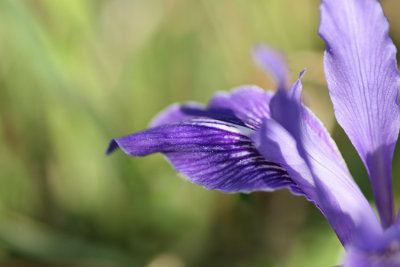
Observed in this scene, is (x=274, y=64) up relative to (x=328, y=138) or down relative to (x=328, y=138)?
up

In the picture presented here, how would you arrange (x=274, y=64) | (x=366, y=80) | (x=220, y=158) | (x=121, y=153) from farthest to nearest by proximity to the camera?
(x=121, y=153) → (x=220, y=158) → (x=366, y=80) → (x=274, y=64)

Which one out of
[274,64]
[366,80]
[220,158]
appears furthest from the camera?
[220,158]

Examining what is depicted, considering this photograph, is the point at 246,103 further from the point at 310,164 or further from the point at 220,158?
the point at 310,164

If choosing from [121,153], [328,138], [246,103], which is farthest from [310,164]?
[121,153]

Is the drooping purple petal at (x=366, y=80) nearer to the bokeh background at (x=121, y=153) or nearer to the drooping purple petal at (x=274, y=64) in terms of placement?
the drooping purple petal at (x=274, y=64)

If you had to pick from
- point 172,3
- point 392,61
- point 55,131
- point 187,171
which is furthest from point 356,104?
Result: point 172,3

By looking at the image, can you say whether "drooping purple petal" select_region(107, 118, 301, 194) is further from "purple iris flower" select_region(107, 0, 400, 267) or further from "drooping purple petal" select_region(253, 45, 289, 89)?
"drooping purple petal" select_region(253, 45, 289, 89)

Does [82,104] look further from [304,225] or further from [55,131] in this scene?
Result: [304,225]
